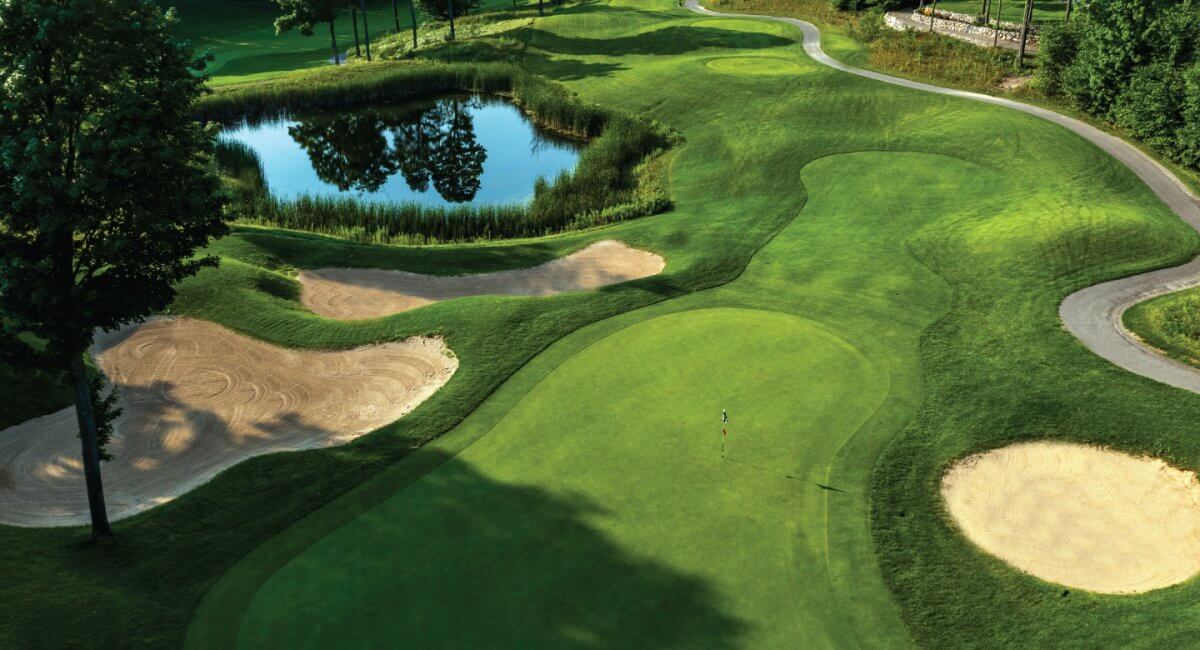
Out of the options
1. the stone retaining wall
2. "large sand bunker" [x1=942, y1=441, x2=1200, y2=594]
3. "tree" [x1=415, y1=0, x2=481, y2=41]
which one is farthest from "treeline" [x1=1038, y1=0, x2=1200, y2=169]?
"tree" [x1=415, y1=0, x2=481, y2=41]

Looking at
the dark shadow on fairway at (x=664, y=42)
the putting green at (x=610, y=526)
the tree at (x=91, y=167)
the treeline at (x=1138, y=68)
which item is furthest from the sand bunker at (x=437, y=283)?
the dark shadow on fairway at (x=664, y=42)

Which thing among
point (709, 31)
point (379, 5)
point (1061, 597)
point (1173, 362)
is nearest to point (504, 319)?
point (1061, 597)

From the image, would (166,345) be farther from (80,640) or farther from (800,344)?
(800,344)

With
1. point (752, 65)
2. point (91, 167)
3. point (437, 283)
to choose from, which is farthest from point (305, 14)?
point (91, 167)

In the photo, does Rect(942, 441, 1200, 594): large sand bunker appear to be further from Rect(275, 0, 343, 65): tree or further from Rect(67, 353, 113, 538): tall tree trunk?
Rect(275, 0, 343, 65): tree

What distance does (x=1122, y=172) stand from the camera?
37750 mm

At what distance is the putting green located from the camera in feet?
48.8

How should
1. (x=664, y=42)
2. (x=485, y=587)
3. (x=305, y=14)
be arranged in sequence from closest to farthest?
(x=485, y=587) → (x=305, y=14) → (x=664, y=42)

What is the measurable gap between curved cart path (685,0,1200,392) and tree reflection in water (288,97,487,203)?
2831 cm

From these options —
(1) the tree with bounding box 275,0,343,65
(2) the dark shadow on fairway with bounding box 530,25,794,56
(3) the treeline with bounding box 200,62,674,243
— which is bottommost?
(3) the treeline with bounding box 200,62,674,243

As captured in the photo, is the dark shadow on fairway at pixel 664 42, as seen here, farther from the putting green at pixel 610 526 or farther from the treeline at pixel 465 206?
the putting green at pixel 610 526

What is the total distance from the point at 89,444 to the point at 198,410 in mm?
5735

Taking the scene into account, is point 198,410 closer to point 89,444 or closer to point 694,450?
point 89,444

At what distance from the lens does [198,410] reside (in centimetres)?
2223
